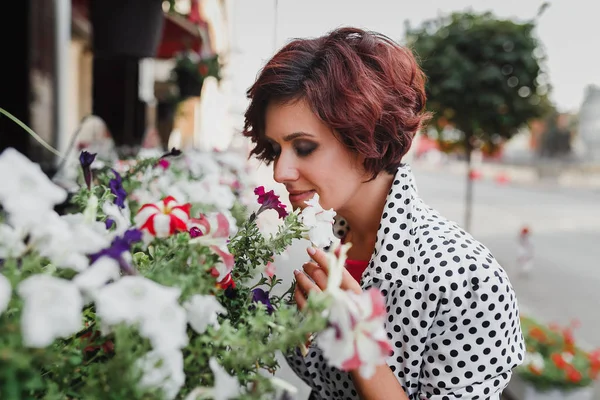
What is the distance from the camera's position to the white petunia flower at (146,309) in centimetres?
42

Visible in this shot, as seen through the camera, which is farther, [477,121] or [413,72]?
[477,121]

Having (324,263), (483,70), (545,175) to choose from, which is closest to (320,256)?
(324,263)

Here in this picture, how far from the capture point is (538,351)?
139 inches

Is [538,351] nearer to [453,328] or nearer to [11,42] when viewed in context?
[453,328]

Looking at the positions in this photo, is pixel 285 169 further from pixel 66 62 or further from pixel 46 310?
pixel 66 62

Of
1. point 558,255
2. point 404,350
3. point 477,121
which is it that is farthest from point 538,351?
point 558,255

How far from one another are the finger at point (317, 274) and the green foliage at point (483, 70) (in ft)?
10.2

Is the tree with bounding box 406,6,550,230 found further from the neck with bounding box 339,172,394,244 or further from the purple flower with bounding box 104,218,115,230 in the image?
the purple flower with bounding box 104,218,115,230

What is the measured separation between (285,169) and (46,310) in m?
0.72

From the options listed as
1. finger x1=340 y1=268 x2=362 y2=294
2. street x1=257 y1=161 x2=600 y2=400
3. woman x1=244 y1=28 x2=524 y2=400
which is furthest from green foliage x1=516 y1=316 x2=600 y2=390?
finger x1=340 y1=268 x2=362 y2=294

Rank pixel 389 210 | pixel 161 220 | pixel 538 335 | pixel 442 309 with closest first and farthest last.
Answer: pixel 161 220 → pixel 442 309 → pixel 389 210 → pixel 538 335

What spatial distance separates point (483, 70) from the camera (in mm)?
3809

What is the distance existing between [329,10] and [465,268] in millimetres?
683

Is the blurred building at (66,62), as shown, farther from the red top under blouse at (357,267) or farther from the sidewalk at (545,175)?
the sidewalk at (545,175)
